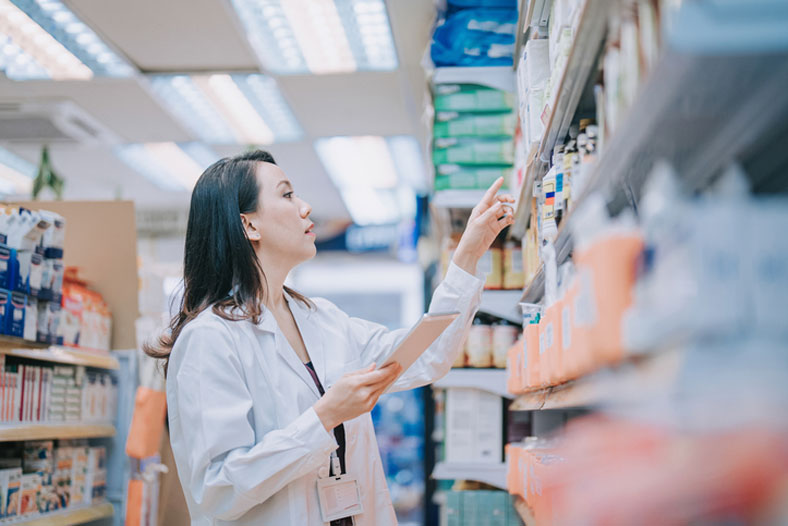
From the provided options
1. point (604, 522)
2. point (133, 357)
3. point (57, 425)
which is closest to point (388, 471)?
point (133, 357)

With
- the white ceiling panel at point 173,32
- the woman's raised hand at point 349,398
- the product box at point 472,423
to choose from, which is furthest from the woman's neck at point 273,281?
the white ceiling panel at point 173,32

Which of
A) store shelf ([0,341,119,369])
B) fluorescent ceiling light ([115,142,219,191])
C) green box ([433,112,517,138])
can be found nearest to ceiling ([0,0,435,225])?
fluorescent ceiling light ([115,142,219,191])

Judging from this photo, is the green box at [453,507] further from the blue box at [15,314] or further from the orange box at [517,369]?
the blue box at [15,314]

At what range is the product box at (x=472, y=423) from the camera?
10.5 ft

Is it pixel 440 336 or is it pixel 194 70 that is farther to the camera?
pixel 194 70

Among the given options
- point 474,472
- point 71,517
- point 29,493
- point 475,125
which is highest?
point 475,125

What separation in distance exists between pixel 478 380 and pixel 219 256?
55.6 inches

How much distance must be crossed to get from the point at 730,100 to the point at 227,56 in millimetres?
3870

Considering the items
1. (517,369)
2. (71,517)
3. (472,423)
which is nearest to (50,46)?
(71,517)

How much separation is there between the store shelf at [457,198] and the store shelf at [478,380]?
0.71 meters

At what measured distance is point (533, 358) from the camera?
1816 mm

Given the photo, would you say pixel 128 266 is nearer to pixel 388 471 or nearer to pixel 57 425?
pixel 57 425

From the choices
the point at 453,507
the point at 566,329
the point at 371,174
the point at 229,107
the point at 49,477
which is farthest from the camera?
the point at 371,174

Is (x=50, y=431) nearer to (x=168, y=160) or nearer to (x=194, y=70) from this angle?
(x=194, y=70)
